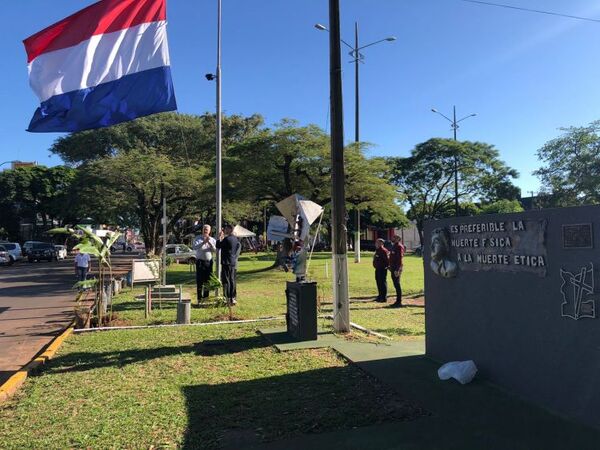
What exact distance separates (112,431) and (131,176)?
3075 cm

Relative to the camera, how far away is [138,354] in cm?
779

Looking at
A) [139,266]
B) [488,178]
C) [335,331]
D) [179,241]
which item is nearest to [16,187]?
[179,241]

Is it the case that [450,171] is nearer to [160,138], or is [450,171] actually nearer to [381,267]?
[160,138]

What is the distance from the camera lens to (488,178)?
4806cm

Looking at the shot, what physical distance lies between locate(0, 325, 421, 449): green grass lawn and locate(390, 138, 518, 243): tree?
4089cm

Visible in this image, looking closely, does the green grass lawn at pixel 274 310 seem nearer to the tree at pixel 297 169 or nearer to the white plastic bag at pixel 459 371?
the white plastic bag at pixel 459 371

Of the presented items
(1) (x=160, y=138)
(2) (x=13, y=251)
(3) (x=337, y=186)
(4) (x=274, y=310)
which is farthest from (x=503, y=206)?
(3) (x=337, y=186)

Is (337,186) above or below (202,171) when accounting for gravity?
below

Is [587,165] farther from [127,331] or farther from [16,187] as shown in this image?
[16,187]

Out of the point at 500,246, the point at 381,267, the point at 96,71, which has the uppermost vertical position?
the point at 96,71

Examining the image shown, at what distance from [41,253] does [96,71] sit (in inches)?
1560

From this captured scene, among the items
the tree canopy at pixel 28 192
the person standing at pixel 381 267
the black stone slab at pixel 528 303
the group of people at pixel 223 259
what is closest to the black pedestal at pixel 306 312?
the black stone slab at pixel 528 303

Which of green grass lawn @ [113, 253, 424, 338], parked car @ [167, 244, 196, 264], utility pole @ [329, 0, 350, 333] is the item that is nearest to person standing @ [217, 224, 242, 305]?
green grass lawn @ [113, 253, 424, 338]

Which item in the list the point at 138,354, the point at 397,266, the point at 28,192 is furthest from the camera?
the point at 28,192
